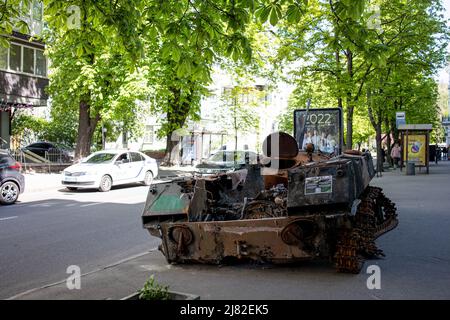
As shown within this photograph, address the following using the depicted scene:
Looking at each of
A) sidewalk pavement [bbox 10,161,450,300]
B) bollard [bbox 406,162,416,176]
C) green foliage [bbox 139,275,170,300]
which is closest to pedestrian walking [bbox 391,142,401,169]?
bollard [bbox 406,162,416,176]

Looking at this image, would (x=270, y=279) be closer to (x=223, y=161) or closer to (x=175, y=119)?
(x=223, y=161)

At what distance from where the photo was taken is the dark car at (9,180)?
13672mm

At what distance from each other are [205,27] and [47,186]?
14311 mm

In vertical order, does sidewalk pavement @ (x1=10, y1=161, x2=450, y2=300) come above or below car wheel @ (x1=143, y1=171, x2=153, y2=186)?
below

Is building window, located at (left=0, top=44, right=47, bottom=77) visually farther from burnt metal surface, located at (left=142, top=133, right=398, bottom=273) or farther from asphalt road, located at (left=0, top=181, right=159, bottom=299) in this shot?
burnt metal surface, located at (left=142, top=133, right=398, bottom=273)

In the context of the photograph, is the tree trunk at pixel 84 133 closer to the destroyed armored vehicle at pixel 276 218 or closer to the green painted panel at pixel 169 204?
the destroyed armored vehicle at pixel 276 218

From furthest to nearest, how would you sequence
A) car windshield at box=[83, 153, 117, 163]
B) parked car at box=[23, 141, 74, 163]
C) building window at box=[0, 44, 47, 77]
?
parked car at box=[23, 141, 74, 163] → building window at box=[0, 44, 47, 77] → car windshield at box=[83, 153, 117, 163]

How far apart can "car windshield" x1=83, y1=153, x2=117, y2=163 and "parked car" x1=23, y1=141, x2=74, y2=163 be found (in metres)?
8.69

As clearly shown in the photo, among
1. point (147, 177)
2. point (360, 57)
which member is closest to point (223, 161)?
point (147, 177)

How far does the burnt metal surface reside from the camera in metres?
5.49

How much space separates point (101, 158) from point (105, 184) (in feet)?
4.95

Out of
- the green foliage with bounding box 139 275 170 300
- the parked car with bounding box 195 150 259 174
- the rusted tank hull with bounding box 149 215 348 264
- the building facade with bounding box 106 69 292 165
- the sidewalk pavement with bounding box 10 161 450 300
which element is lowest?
the sidewalk pavement with bounding box 10 161 450 300

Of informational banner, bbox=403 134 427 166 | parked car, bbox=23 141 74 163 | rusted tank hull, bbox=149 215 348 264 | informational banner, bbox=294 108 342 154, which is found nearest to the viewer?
rusted tank hull, bbox=149 215 348 264

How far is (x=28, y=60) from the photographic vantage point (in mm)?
27156
